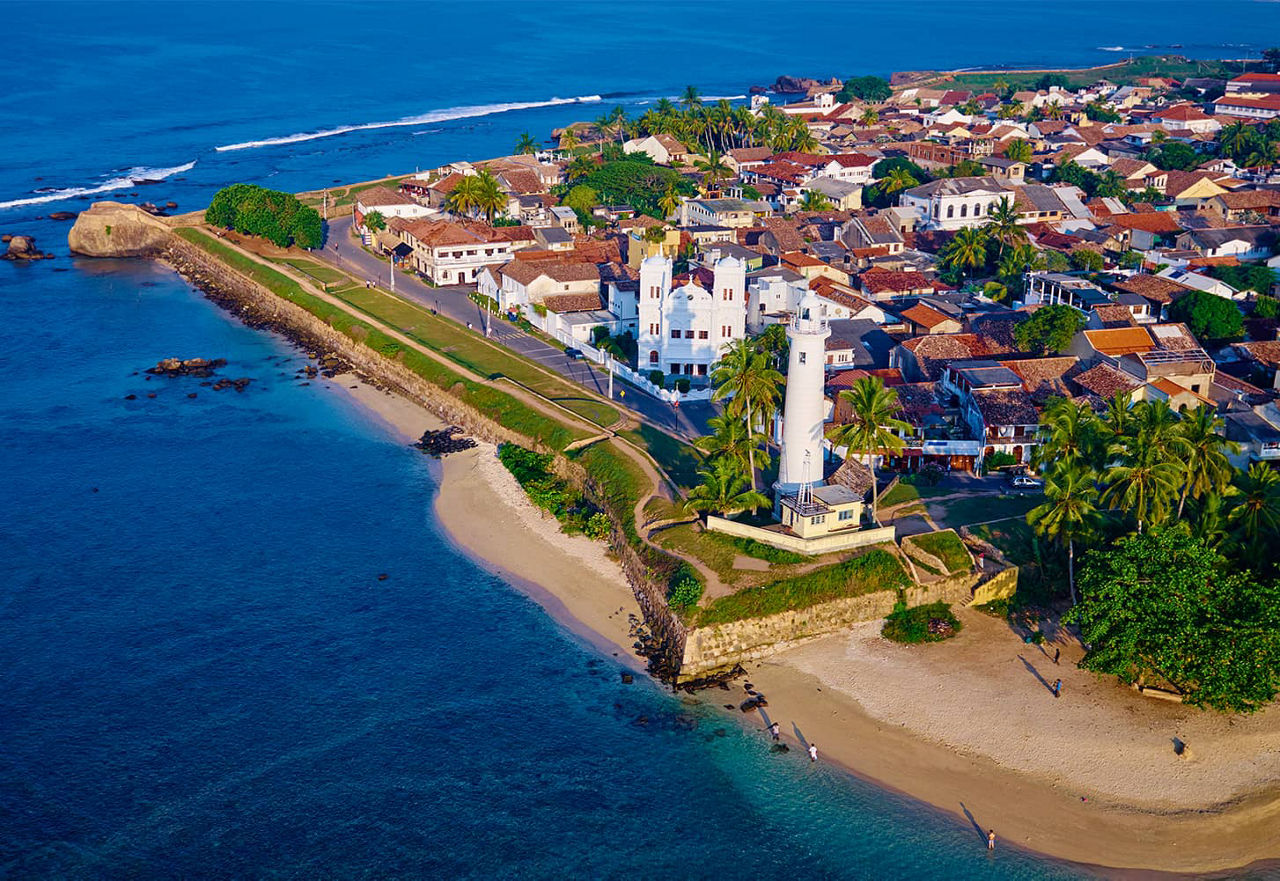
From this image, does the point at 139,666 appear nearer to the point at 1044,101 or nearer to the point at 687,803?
the point at 687,803

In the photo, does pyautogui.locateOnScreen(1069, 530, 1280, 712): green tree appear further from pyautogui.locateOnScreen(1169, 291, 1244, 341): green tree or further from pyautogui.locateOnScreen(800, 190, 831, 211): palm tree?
pyautogui.locateOnScreen(800, 190, 831, 211): palm tree

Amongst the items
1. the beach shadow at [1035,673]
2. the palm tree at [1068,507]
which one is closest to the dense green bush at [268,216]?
the palm tree at [1068,507]

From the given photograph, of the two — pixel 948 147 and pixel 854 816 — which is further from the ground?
pixel 948 147

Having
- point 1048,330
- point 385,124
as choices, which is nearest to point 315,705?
point 1048,330

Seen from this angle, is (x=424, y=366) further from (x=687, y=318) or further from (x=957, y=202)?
(x=957, y=202)

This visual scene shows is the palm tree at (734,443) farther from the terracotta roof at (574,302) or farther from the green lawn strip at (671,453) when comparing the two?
the terracotta roof at (574,302)

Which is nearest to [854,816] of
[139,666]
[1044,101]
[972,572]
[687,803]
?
[687,803]

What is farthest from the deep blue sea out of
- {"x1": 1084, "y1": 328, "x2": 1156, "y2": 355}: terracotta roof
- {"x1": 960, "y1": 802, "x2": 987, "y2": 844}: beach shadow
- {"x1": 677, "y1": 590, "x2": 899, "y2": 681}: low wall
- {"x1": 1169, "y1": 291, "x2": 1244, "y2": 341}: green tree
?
{"x1": 1169, "y1": 291, "x2": 1244, "y2": 341}: green tree
